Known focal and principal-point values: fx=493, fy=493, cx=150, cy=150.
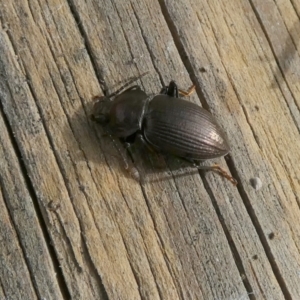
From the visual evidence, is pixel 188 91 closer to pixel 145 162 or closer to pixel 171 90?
pixel 171 90

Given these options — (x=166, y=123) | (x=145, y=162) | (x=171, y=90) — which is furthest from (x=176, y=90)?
(x=145, y=162)

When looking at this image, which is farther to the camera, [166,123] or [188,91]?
[166,123]

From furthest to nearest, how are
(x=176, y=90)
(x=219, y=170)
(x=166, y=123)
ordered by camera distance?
(x=166, y=123) → (x=176, y=90) → (x=219, y=170)

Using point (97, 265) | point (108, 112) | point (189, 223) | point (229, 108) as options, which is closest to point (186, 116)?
point (229, 108)

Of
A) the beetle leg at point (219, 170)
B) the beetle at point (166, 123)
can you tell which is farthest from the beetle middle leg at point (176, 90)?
the beetle leg at point (219, 170)

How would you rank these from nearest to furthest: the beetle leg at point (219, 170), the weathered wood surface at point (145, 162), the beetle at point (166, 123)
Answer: the weathered wood surface at point (145, 162), the beetle leg at point (219, 170), the beetle at point (166, 123)

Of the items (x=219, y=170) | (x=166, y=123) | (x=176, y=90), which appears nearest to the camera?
(x=219, y=170)

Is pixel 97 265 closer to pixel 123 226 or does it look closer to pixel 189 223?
pixel 123 226

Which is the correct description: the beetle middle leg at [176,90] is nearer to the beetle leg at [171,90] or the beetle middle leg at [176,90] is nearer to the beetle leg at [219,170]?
the beetle leg at [171,90]
